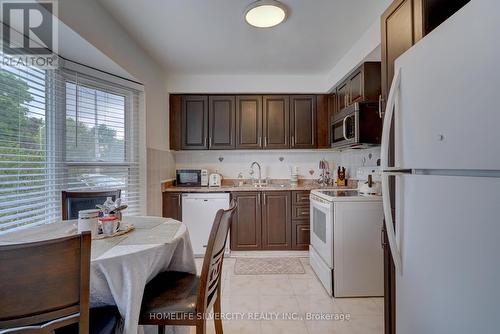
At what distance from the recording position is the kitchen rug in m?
2.63

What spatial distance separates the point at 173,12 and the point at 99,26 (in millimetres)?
573

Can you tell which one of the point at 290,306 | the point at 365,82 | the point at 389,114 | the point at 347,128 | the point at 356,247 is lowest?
the point at 290,306

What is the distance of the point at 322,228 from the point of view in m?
2.42

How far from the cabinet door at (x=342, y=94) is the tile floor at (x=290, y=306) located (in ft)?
6.61

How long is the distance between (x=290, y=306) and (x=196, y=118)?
2541mm

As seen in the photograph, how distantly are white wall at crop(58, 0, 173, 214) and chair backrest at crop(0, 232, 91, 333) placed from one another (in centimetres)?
148

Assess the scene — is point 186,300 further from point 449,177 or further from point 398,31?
point 398,31

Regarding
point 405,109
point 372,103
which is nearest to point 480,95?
point 405,109

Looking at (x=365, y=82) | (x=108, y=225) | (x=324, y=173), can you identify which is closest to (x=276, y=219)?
(x=324, y=173)

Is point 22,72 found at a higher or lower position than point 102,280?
higher

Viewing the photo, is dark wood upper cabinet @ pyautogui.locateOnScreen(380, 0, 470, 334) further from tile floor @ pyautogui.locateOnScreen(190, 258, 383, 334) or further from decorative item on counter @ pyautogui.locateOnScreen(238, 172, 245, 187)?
decorative item on counter @ pyautogui.locateOnScreen(238, 172, 245, 187)

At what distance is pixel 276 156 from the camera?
3.63 meters

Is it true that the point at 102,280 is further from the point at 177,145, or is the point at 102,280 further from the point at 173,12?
the point at 177,145

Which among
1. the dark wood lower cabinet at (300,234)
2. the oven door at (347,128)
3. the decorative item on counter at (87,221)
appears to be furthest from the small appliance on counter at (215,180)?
the decorative item on counter at (87,221)
